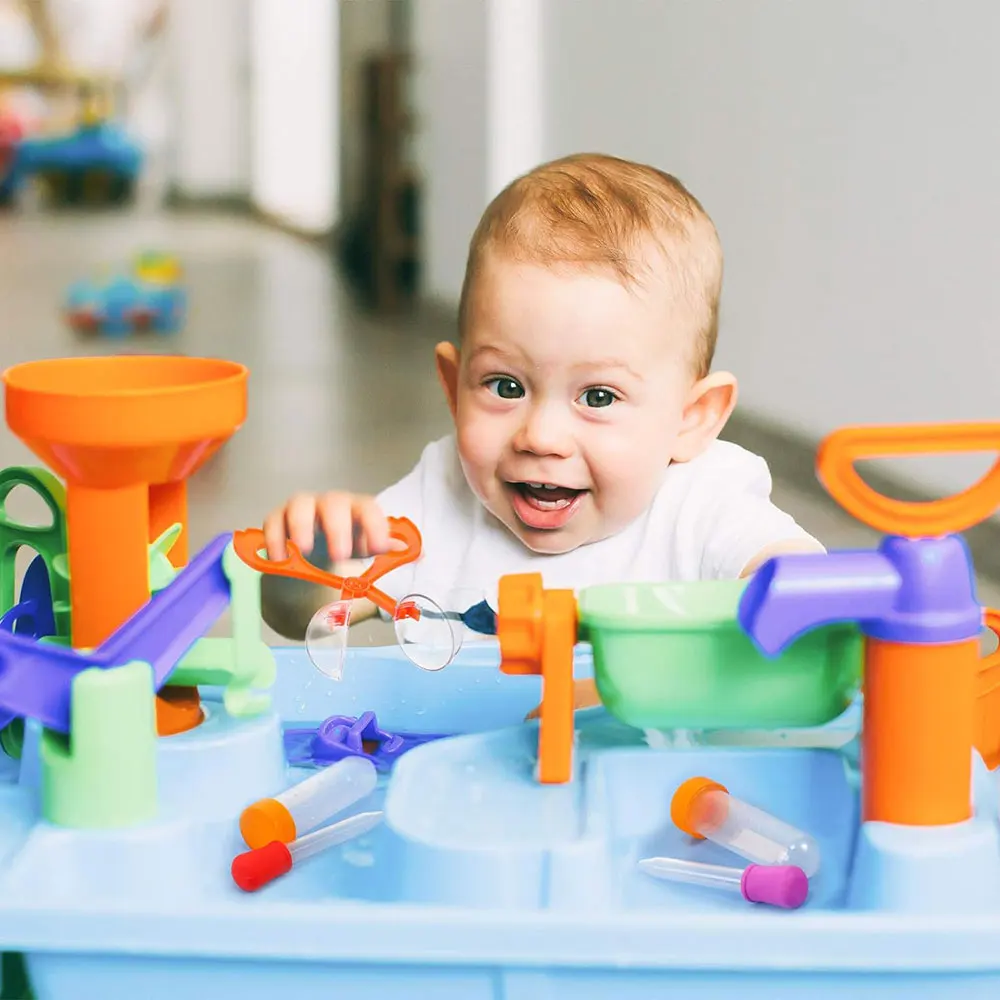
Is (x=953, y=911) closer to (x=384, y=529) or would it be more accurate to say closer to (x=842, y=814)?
(x=842, y=814)

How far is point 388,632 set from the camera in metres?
0.83

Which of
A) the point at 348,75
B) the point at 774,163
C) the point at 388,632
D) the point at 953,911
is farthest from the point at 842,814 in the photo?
the point at 348,75

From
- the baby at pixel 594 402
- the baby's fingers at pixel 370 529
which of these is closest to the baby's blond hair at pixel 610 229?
the baby at pixel 594 402

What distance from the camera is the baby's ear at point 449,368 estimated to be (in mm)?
784

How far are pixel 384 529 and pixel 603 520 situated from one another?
0.44ft

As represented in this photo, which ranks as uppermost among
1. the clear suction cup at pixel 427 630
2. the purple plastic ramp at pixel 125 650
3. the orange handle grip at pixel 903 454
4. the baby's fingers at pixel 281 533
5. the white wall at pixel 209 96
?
the orange handle grip at pixel 903 454

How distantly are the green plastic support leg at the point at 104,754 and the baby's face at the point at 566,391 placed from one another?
0.24 m

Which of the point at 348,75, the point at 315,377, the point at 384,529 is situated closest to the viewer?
the point at 384,529

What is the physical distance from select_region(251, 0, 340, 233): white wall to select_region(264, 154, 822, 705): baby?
9.00 ft

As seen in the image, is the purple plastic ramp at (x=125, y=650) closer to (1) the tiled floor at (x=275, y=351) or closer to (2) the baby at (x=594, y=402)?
(2) the baby at (x=594, y=402)

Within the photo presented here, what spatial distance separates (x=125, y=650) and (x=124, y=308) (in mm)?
2418

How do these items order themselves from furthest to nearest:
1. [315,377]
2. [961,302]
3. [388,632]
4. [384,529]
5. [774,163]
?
[315,377], [774,163], [961,302], [388,632], [384,529]

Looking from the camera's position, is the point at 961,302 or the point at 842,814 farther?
the point at 961,302

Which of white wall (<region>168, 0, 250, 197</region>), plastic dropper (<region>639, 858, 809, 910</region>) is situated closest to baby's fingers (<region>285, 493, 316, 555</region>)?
plastic dropper (<region>639, 858, 809, 910</region>)
